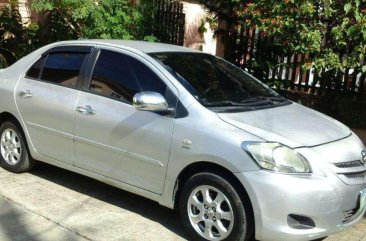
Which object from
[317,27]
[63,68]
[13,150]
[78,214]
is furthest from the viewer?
[317,27]

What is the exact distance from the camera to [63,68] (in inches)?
209

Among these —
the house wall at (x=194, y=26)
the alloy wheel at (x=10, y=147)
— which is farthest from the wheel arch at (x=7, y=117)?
the house wall at (x=194, y=26)

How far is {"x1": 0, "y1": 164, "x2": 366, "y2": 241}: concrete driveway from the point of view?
14.1 feet

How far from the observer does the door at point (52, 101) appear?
5.05 m

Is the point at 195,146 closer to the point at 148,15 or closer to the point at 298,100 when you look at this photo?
the point at 298,100

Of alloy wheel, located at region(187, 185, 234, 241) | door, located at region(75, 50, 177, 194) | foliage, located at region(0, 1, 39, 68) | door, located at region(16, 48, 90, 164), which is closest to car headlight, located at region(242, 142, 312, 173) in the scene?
alloy wheel, located at region(187, 185, 234, 241)

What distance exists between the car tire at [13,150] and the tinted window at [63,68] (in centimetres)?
74

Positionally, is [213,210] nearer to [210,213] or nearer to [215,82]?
[210,213]

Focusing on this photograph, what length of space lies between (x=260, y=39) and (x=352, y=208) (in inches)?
187

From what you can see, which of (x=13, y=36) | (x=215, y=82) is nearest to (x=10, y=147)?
(x=215, y=82)

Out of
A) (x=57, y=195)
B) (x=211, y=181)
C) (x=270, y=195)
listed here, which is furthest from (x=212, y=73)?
(x=57, y=195)

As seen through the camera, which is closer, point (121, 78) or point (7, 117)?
point (121, 78)

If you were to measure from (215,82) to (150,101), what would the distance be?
2.63 feet

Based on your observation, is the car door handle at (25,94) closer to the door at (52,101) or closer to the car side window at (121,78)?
the door at (52,101)
